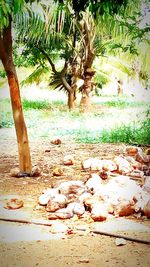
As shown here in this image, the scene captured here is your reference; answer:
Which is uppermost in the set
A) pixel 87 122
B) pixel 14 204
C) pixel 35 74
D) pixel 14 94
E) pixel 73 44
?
pixel 73 44

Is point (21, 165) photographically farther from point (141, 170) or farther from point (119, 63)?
point (119, 63)

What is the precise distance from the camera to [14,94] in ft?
14.9

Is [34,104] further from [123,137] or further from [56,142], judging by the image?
[123,137]

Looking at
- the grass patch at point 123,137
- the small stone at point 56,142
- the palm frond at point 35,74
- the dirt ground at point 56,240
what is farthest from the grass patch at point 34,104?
the dirt ground at point 56,240

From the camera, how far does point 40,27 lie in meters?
8.34

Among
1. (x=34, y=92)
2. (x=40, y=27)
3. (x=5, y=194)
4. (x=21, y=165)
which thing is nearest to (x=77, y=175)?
(x=21, y=165)

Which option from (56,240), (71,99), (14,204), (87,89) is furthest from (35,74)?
(56,240)

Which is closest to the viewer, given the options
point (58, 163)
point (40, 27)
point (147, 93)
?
point (58, 163)

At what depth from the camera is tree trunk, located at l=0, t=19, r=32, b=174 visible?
4.42m

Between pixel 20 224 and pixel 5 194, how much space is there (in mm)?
827

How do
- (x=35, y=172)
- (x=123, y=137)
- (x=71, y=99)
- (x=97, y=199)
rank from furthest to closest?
(x=71, y=99), (x=123, y=137), (x=35, y=172), (x=97, y=199)

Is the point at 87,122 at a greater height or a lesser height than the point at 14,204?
lesser

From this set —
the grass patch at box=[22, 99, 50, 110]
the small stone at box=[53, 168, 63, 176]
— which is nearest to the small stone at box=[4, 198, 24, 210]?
the small stone at box=[53, 168, 63, 176]

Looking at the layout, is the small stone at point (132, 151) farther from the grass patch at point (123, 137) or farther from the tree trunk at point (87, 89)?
the tree trunk at point (87, 89)
